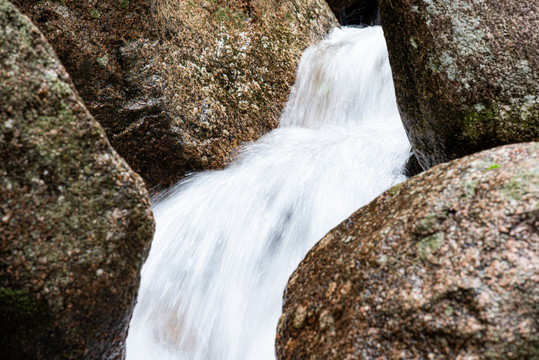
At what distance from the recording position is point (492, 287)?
1.95m

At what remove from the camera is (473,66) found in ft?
10.4

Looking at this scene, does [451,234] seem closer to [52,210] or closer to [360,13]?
[52,210]

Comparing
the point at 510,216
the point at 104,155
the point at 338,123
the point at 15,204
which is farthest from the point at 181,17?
the point at 510,216

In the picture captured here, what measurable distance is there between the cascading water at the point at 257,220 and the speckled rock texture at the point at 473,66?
127 cm

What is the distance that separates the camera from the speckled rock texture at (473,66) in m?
3.11

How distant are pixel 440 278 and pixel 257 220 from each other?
8.22 feet

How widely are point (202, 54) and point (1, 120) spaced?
3.42 m

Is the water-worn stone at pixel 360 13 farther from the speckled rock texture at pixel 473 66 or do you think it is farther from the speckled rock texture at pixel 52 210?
the speckled rock texture at pixel 52 210

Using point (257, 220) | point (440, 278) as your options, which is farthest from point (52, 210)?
point (257, 220)

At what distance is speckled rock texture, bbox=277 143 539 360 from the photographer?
1.91 meters

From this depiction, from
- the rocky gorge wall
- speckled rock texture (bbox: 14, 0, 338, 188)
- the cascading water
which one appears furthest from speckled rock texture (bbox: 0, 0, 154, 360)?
speckled rock texture (bbox: 14, 0, 338, 188)

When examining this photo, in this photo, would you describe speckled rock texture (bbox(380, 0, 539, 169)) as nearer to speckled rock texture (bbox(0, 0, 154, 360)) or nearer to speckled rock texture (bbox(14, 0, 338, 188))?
speckled rock texture (bbox(0, 0, 154, 360))

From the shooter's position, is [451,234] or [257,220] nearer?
[451,234]

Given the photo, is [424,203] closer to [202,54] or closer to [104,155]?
[104,155]
